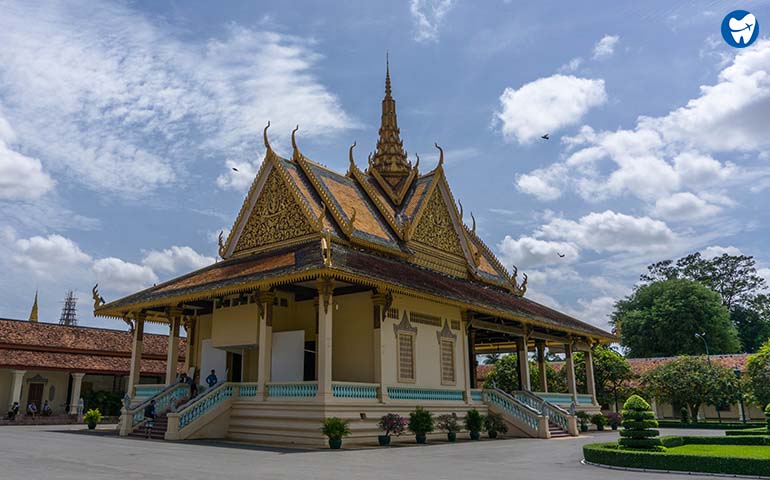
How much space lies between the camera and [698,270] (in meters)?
65.4

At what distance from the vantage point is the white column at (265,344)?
1672 centimetres

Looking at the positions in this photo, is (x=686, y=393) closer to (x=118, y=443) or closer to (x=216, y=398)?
(x=216, y=398)

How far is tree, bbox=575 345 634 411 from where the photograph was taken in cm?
3675

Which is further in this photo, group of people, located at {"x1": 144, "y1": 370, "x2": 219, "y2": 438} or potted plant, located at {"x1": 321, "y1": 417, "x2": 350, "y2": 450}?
group of people, located at {"x1": 144, "y1": 370, "x2": 219, "y2": 438}

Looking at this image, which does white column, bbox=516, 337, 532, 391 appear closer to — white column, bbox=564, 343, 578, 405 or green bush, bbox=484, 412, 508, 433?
white column, bbox=564, 343, 578, 405

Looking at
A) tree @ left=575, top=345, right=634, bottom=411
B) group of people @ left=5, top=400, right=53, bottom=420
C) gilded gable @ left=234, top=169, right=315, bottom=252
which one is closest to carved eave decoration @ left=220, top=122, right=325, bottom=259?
gilded gable @ left=234, top=169, right=315, bottom=252

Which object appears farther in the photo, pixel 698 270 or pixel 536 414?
pixel 698 270

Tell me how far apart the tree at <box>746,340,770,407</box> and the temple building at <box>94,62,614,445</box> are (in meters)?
14.6

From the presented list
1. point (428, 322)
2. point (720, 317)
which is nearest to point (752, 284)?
point (720, 317)

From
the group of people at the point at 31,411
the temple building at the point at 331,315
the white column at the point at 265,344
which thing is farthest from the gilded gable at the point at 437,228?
the group of people at the point at 31,411

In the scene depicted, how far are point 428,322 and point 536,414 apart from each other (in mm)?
4610

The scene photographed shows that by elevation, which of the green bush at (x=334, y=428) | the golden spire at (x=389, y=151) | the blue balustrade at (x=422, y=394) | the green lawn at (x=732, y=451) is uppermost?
the golden spire at (x=389, y=151)

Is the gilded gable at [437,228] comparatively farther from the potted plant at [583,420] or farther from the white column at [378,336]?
the potted plant at [583,420]

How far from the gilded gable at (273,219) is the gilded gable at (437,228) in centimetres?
511
